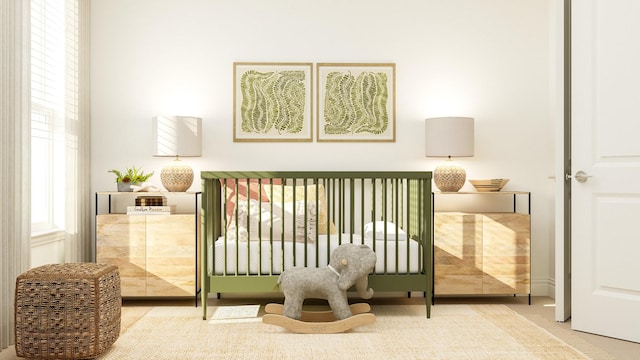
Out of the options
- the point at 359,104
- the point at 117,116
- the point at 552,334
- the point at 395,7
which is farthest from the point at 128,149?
the point at 552,334

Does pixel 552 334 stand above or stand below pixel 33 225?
below

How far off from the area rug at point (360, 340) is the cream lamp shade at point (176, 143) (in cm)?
94

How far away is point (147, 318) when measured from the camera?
328 cm

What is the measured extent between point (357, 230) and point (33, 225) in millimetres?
2205

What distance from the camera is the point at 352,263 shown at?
9.71 ft

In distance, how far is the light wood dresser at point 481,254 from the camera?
3.64 m

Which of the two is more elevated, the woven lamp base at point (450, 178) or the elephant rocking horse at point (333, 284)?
the woven lamp base at point (450, 178)

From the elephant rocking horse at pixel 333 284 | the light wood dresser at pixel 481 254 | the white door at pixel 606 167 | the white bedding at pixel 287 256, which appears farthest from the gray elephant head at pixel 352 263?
the white door at pixel 606 167

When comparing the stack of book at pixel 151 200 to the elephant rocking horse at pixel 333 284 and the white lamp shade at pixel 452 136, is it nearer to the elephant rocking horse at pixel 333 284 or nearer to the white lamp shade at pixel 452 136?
the elephant rocking horse at pixel 333 284

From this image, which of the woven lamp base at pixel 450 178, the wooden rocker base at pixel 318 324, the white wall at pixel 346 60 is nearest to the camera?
the wooden rocker base at pixel 318 324

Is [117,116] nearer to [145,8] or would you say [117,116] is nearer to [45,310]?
[145,8]

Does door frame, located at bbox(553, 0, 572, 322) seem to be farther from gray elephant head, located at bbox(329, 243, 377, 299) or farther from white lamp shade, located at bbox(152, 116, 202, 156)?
white lamp shade, located at bbox(152, 116, 202, 156)

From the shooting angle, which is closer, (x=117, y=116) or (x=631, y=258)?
(x=631, y=258)

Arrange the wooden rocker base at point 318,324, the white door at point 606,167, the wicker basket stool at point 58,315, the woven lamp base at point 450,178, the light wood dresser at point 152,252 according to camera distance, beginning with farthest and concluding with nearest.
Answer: the woven lamp base at point 450,178 → the light wood dresser at point 152,252 → the wooden rocker base at point 318,324 → the white door at point 606,167 → the wicker basket stool at point 58,315
